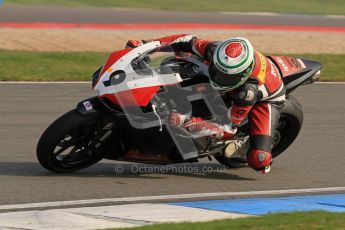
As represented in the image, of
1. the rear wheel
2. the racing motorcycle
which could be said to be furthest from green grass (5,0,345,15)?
the racing motorcycle

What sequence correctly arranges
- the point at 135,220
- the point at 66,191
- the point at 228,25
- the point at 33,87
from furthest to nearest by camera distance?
the point at 228,25, the point at 33,87, the point at 66,191, the point at 135,220

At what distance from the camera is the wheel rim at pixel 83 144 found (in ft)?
24.4

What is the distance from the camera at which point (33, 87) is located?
12516 mm

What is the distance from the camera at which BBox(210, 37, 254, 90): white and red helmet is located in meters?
7.35

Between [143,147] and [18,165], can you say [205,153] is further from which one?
[18,165]

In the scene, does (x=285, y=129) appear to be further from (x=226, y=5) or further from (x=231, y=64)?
(x=226, y=5)

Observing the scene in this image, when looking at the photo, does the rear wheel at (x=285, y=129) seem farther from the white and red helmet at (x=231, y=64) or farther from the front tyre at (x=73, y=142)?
the front tyre at (x=73, y=142)

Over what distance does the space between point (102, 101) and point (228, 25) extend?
1588cm

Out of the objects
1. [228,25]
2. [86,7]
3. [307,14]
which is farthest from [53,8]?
[307,14]

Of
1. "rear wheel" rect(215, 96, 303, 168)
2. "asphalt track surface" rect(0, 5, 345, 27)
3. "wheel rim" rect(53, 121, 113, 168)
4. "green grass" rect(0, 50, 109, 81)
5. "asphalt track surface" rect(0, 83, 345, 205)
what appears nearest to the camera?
"asphalt track surface" rect(0, 83, 345, 205)

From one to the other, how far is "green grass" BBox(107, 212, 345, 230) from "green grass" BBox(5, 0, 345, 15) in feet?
70.7

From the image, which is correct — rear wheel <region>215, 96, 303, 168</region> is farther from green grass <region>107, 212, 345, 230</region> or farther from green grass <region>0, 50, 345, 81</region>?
green grass <region>0, 50, 345, 81</region>

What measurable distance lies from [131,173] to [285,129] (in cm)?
162

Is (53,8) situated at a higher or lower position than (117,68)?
lower
